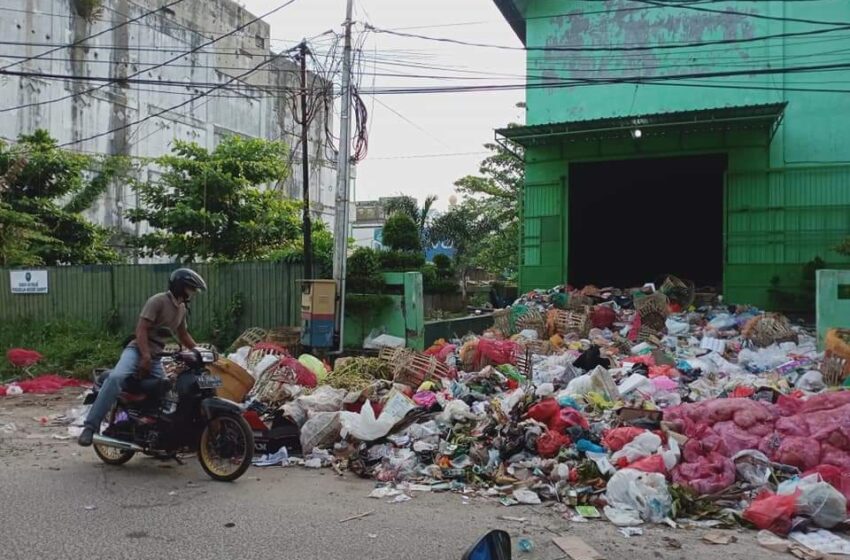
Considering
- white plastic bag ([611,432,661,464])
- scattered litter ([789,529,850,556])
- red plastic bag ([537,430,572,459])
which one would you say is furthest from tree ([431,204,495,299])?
scattered litter ([789,529,850,556])

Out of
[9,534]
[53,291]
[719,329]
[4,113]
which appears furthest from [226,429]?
[4,113]

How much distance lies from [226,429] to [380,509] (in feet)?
4.96

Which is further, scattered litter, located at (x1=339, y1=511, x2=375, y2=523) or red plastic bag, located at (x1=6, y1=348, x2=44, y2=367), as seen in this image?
red plastic bag, located at (x1=6, y1=348, x2=44, y2=367)

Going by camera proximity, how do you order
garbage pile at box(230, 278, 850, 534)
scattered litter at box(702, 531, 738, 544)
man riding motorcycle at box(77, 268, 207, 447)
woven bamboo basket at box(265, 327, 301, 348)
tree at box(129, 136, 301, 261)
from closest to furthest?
scattered litter at box(702, 531, 738, 544) < garbage pile at box(230, 278, 850, 534) < man riding motorcycle at box(77, 268, 207, 447) < woven bamboo basket at box(265, 327, 301, 348) < tree at box(129, 136, 301, 261)

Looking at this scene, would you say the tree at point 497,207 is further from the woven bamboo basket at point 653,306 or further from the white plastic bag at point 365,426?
the white plastic bag at point 365,426

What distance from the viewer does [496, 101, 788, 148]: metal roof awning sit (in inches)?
540

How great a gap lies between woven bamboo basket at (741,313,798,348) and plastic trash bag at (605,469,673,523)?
7.15 m

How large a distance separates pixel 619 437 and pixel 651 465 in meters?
0.52

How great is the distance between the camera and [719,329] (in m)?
12.3

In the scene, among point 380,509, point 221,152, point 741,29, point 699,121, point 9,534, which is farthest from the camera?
point 221,152

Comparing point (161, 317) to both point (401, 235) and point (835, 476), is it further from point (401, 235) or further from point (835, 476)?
point (401, 235)

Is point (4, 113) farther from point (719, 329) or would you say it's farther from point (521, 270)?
point (719, 329)

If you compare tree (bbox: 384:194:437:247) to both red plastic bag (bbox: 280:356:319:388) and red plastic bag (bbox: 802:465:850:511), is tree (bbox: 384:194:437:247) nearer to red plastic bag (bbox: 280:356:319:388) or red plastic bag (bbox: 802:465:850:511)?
red plastic bag (bbox: 280:356:319:388)

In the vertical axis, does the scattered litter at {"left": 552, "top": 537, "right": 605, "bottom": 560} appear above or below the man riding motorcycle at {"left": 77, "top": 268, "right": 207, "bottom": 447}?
below
